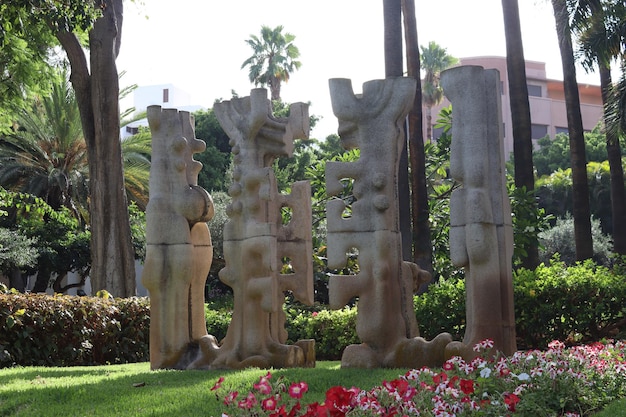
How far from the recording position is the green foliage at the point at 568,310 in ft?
38.3

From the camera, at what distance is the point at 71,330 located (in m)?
13.0

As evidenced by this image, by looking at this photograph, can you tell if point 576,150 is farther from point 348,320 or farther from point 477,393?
point 477,393

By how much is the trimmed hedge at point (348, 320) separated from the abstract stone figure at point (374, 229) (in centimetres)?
234

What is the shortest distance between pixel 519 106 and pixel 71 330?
8340 mm

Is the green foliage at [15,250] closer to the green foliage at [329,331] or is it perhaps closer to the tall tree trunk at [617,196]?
the green foliage at [329,331]

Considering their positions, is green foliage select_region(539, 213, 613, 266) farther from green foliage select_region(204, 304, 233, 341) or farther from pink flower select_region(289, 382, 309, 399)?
pink flower select_region(289, 382, 309, 399)

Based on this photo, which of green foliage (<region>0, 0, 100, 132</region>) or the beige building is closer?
green foliage (<region>0, 0, 100, 132</region>)

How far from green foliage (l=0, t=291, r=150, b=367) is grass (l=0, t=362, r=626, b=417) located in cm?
219

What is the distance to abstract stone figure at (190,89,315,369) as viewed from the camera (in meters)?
10.4

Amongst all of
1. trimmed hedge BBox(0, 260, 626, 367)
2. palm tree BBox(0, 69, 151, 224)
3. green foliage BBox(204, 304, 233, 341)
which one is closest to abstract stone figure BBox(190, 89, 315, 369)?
trimmed hedge BBox(0, 260, 626, 367)

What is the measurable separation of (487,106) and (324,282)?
1382 cm

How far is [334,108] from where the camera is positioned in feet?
32.8

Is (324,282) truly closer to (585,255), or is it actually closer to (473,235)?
(585,255)

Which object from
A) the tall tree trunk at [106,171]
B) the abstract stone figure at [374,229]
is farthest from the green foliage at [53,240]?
the abstract stone figure at [374,229]
